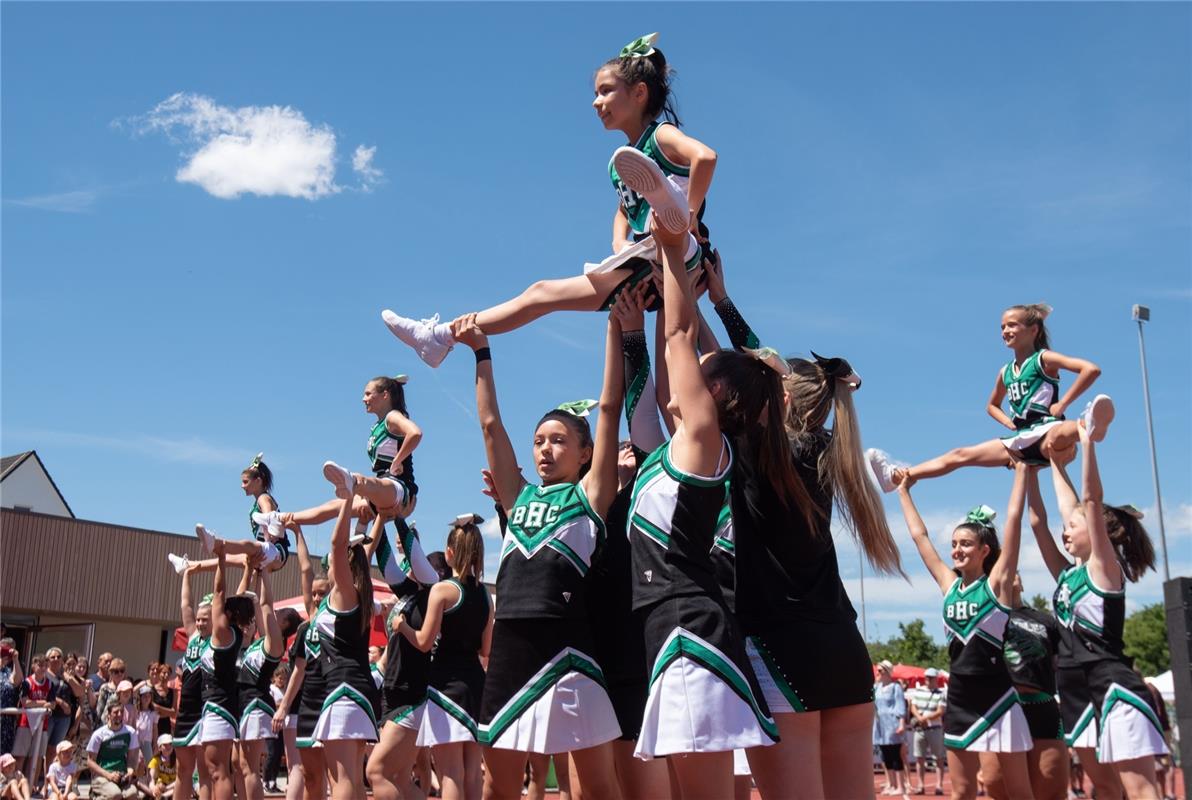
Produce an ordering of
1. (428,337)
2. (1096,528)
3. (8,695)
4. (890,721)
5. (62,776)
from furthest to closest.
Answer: (890,721), (8,695), (62,776), (1096,528), (428,337)

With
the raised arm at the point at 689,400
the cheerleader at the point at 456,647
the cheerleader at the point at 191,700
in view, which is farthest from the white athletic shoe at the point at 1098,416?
the cheerleader at the point at 191,700

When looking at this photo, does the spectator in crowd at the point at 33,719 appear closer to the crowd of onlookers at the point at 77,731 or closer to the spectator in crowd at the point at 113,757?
the crowd of onlookers at the point at 77,731

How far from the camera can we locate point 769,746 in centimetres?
325

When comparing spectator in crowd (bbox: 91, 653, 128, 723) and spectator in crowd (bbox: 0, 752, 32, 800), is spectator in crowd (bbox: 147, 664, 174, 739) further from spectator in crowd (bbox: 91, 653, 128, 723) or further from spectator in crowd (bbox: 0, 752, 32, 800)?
spectator in crowd (bbox: 0, 752, 32, 800)

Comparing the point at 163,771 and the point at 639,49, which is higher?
the point at 639,49

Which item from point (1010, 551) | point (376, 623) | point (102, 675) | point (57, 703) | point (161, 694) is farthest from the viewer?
point (102, 675)

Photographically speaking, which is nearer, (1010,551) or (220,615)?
(1010,551)

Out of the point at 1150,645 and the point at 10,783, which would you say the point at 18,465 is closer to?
the point at 10,783

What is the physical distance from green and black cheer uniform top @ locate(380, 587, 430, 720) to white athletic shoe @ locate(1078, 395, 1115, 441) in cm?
410

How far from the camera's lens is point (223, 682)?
8.70m

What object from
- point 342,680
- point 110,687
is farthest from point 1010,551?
point 110,687

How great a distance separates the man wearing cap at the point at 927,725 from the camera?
63.1 feet

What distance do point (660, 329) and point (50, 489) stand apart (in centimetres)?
3268

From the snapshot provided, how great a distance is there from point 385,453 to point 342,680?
2.10 meters
